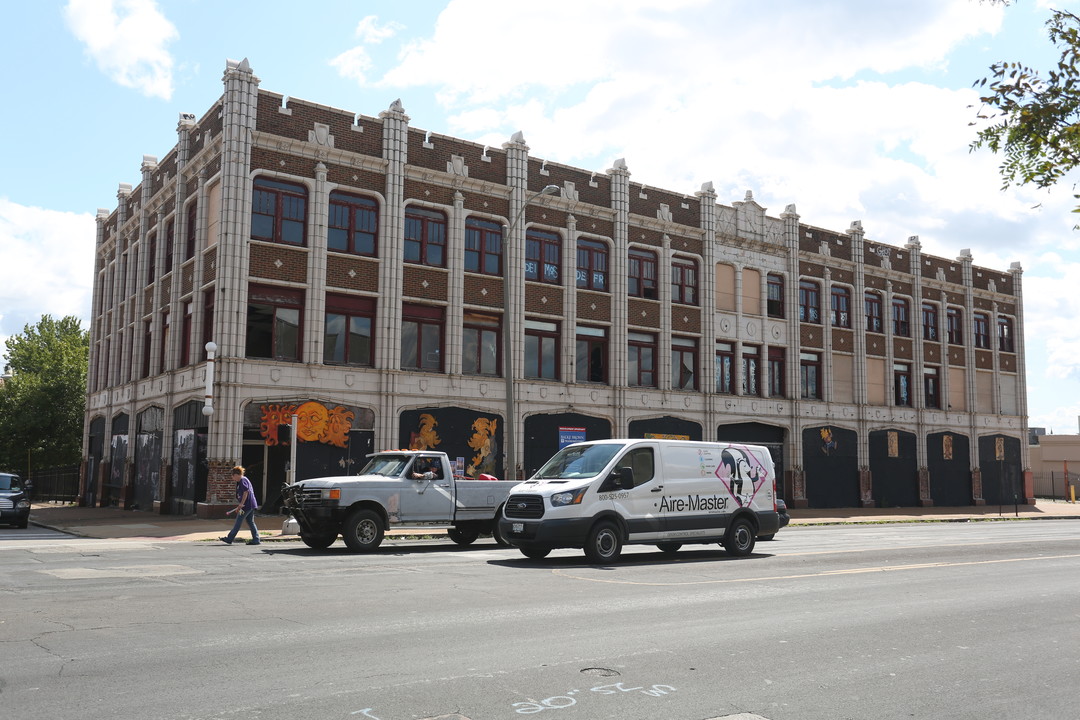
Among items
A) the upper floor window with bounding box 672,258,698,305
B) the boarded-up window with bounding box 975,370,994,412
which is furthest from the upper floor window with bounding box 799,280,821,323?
the boarded-up window with bounding box 975,370,994,412

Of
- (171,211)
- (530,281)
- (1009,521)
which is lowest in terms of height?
(1009,521)

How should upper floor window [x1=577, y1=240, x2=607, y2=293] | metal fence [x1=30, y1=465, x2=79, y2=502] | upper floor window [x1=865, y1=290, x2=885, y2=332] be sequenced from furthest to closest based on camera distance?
1. upper floor window [x1=865, y1=290, x2=885, y2=332]
2. metal fence [x1=30, y1=465, x2=79, y2=502]
3. upper floor window [x1=577, y1=240, x2=607, y2=293]

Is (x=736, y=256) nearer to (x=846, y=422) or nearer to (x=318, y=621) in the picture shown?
(x=846, y=422)

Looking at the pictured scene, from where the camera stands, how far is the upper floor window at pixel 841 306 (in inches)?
1722

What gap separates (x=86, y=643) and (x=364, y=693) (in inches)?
126

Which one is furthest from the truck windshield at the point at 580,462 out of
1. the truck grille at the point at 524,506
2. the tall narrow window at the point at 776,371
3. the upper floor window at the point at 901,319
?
the upper floor window at the point at 901,319

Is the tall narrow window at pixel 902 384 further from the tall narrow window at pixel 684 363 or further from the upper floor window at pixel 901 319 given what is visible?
the tall narrow window at pixel 684 363

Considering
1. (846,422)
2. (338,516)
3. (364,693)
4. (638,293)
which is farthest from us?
(846,422)

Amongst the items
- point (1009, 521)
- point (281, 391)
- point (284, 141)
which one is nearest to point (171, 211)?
point (284, 141)

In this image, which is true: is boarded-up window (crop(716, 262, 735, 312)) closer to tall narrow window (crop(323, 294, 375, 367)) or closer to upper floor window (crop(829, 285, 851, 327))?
upper floor window (crop(829, 285, 851, 327))

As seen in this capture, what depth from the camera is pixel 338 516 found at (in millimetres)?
17656

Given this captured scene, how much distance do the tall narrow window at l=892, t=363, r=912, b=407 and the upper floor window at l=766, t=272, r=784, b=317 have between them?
322 inches

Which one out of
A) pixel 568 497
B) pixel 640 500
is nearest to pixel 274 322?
pixel 568 497

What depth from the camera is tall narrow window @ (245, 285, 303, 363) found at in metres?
27.8
